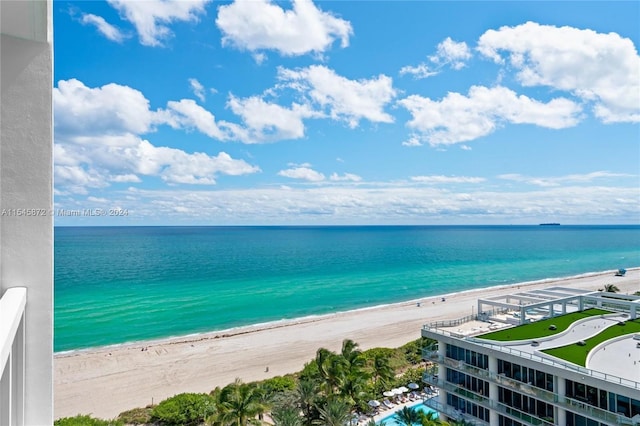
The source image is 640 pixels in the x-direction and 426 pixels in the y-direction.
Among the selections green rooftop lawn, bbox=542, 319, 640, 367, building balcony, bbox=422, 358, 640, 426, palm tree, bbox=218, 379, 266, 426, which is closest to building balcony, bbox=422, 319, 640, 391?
green rooftop lawn, bbox=542, 319, 640, 367

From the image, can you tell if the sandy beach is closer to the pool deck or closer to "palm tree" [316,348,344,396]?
the pool deck

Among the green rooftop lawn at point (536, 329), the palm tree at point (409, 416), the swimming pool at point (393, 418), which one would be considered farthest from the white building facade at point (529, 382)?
the swimming pool at point (393, 418)

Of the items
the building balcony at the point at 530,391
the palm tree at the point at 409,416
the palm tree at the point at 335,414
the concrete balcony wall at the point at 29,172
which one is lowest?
the palm tree at the point at 409,416

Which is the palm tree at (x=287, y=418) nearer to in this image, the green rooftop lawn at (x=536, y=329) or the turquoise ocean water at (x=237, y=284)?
the green rooftop lawn at (x=536, y=329)

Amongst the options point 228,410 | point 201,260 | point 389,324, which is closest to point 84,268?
point 201,260

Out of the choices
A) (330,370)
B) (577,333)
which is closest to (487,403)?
(577,333)

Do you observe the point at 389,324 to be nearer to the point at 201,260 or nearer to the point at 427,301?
the point at 427,301

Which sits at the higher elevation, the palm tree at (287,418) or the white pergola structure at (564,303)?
the white pergola structure at (564,303)
